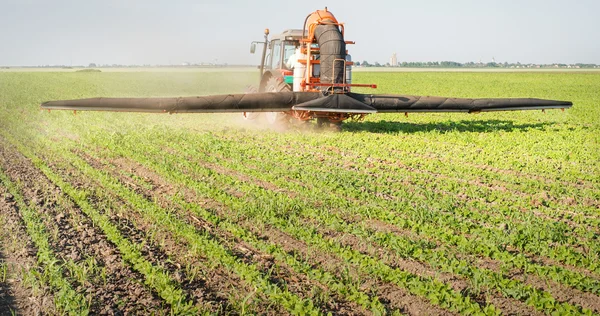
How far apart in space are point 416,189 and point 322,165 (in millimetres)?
2035

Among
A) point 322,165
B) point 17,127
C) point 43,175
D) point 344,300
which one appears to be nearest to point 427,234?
point 344,300

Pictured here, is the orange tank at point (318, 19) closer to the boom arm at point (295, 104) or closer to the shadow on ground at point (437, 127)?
the boom arm at point (295, 104)

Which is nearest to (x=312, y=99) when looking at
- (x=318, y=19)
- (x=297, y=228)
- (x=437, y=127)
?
(x=318, y=19)

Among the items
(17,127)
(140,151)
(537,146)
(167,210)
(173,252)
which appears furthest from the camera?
(17,127)

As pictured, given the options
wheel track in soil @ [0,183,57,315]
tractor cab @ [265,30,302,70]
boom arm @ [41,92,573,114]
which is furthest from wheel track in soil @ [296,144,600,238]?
tractor cab @ [265,30,302,70]

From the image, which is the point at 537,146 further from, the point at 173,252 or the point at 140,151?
the point at 173,252

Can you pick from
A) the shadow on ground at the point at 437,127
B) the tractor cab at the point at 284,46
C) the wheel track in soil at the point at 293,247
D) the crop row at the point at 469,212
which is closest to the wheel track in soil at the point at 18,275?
the wheel track in soil at the point at 293,247

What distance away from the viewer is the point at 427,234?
17.6ft

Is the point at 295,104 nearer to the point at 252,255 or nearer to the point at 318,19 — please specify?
the point at 318,19

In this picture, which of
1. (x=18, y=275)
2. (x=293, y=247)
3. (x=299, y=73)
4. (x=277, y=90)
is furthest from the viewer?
(x=277, y=90)

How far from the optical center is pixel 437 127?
1389 cm

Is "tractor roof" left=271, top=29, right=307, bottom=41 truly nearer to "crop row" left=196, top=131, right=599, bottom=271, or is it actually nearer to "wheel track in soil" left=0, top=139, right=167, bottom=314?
"crop row" left=196, top=131, right=599, bottom=271

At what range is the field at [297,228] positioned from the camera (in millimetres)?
4047

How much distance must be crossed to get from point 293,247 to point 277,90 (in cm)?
801
